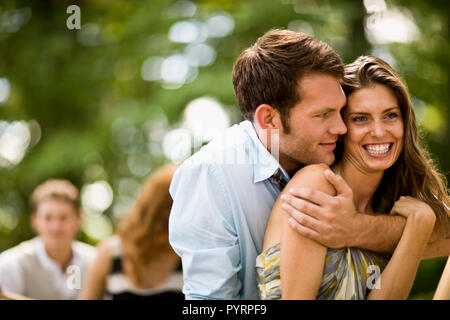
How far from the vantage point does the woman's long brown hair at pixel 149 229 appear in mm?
3682

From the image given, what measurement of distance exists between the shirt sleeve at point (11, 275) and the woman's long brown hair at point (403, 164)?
9.02ft

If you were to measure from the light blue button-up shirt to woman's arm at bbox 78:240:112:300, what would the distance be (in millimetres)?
1439

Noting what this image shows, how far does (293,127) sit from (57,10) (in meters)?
5.69

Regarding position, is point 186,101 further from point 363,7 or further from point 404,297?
point 404,297

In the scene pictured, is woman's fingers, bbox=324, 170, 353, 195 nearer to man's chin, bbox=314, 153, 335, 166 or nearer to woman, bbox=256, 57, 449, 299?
woman, bbox=256, 57, 449, 299

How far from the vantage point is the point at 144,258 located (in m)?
3.67

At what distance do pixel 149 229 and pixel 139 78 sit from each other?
3959mm

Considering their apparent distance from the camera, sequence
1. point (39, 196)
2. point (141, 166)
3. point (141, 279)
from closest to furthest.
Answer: point (141, 279)
point (39, 196)
point (141, 166)

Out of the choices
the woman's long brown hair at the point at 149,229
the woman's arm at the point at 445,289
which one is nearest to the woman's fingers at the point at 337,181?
the woman's arm at the point at 445,289

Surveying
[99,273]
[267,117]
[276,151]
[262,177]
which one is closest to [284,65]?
[267,117]

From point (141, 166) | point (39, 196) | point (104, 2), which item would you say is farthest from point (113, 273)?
point (104, 2)

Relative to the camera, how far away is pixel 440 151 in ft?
19.5

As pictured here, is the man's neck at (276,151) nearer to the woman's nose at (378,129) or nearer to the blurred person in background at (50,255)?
the woman's nose at (378,129)

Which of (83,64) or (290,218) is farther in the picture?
(83,64)
